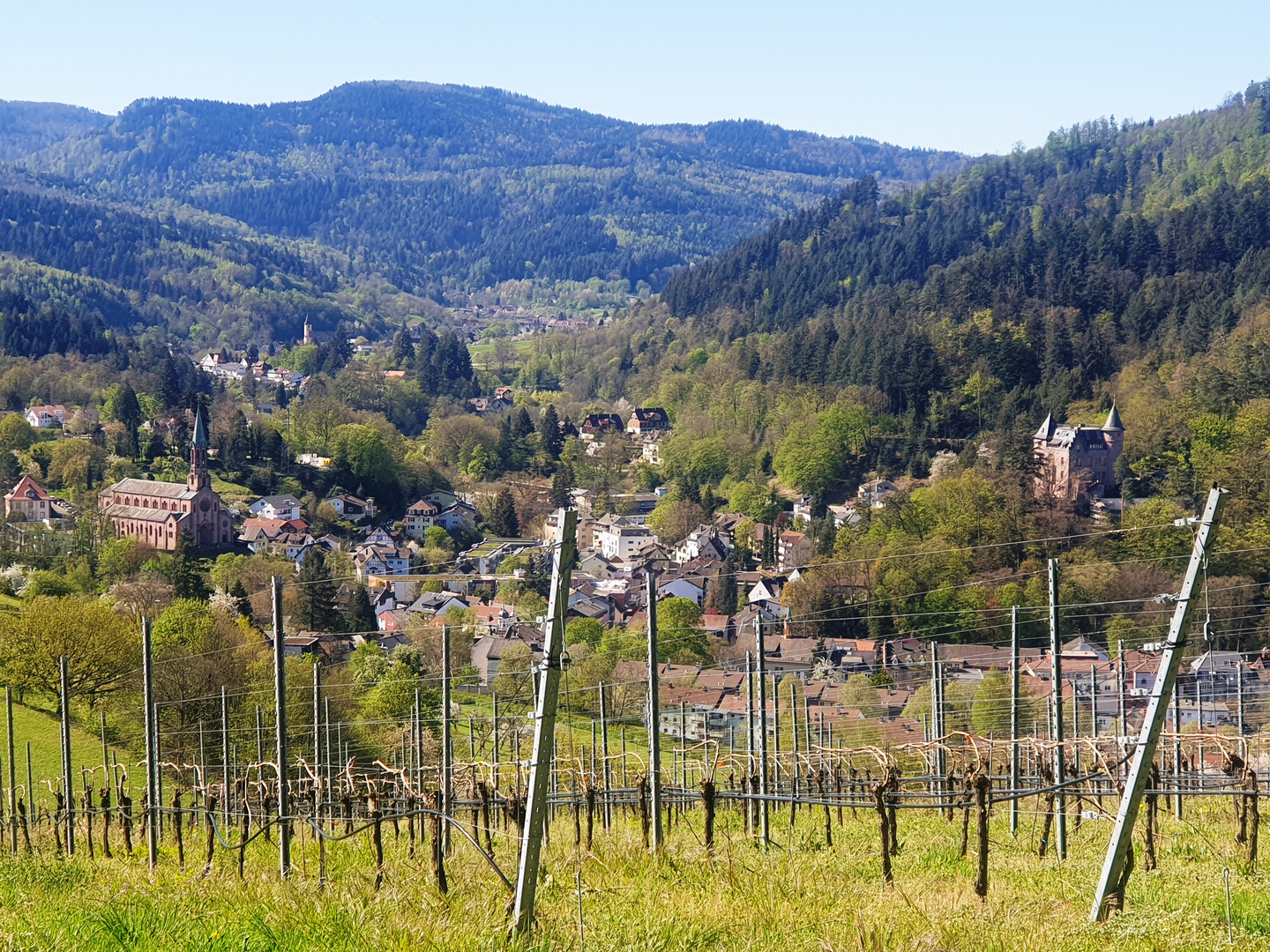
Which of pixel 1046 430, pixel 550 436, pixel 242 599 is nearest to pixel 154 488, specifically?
pixel 242 599

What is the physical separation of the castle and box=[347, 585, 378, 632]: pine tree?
33.3m

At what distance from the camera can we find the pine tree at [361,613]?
206 ft

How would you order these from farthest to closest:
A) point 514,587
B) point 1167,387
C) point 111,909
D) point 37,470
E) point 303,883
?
point 37,470 → point 1167,387 → point 514,587 → point 303,883 → point 111,909

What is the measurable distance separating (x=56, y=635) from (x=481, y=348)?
155462 millimetres

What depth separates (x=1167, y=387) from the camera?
7794cm

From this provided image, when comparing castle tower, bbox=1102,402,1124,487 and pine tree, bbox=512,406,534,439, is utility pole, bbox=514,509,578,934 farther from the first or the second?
pine tree, bbox=512,406,534,439

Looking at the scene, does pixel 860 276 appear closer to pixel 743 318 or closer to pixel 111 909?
pixel 743 318

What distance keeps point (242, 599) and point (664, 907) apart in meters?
54.5

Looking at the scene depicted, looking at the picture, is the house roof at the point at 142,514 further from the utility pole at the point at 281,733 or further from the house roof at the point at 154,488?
the utility pole at the point at 281,733

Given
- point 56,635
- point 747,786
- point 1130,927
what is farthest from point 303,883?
point 56,635

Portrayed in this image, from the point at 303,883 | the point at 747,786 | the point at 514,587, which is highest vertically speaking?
the point at 303,883

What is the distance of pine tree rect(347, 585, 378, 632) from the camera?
206 feet

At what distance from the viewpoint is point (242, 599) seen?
60.0 m

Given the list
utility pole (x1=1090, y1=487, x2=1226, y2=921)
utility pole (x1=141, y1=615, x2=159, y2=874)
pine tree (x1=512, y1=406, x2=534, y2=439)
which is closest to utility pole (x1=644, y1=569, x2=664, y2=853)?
utility pole (x1=1090, y1=487, x2=1226, y2=921)
